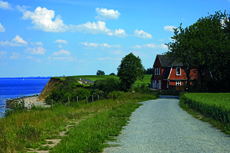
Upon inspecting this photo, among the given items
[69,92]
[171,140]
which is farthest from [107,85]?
[171,140]

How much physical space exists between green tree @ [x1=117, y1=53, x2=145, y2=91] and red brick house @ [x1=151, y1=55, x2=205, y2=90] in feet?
38.9

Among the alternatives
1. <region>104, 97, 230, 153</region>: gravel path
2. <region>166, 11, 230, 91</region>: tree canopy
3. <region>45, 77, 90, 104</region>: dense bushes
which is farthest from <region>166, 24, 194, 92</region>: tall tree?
<region>104, 97, 230, 153</region>: gravel path

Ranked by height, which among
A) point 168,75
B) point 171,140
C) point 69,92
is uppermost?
point 168,75

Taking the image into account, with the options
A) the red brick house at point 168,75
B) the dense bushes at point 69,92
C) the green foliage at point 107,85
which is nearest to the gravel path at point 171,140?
the green foliage at point 107,85

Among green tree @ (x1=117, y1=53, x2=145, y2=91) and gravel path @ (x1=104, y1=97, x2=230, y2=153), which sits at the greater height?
green tree @ (x1=117, y1=53, x2=145, y2=91)

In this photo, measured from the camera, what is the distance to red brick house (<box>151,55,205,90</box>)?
2466 inches

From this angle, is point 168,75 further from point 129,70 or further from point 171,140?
point 171,140

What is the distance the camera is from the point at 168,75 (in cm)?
6334

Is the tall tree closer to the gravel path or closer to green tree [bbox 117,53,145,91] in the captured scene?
green tree [bbox 117,53,145,91]

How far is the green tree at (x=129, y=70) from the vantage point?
4994 centimetres

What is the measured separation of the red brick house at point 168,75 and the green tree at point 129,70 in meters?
11.9

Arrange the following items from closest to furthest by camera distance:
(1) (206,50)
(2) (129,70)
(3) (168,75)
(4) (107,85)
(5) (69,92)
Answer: (1) (206,50)
(2) (129,70)
(4) (107,85)
(5) (69,92)
(3) (168,75)

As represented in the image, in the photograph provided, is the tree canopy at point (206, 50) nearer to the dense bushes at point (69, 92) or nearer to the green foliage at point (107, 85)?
the green foliage at point (107, 85)

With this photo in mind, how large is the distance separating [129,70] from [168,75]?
17.0 m
